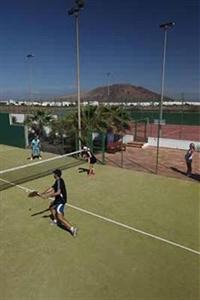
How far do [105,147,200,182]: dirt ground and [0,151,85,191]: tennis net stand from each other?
2.34 metres

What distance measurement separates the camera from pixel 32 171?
1623cm

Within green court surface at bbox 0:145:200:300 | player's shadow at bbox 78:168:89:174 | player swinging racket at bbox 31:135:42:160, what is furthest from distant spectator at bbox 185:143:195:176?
player swinging racket at bbox 31:135:42:160

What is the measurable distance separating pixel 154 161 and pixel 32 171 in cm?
761

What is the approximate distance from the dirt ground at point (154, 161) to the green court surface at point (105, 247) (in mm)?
3287

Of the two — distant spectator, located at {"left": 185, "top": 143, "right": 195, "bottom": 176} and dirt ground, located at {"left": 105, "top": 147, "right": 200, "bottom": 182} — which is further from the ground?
distant spectator, located at {"left": 185, "top": 143, "right": 195, "bottom": 176}

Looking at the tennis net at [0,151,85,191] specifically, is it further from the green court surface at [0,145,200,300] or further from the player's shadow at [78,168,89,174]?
the green court surface at [0,145,200,300]

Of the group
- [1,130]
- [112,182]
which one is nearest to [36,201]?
[112,182]

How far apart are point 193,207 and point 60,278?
598 centimetres

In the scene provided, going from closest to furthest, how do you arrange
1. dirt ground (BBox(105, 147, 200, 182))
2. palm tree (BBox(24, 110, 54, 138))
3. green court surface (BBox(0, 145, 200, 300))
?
1. green court surface (BBox(0, 145, 200, 300))
2. dirt ground (BBox(105, 147, 200, 182))
3. palm tree (BBox(24, 110, 54, 138))

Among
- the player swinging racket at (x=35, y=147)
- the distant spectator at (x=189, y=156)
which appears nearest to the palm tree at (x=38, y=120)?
the player swinging racket at (x=35, y=147)

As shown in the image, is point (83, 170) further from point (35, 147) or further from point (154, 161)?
point (154, 161)

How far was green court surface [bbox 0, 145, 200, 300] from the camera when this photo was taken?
20.4 ft

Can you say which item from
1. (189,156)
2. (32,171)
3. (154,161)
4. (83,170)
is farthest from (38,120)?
(189,156)

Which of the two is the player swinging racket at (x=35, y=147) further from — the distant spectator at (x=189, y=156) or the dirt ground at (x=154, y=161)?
the distant spectator at (x=189, y=156)
